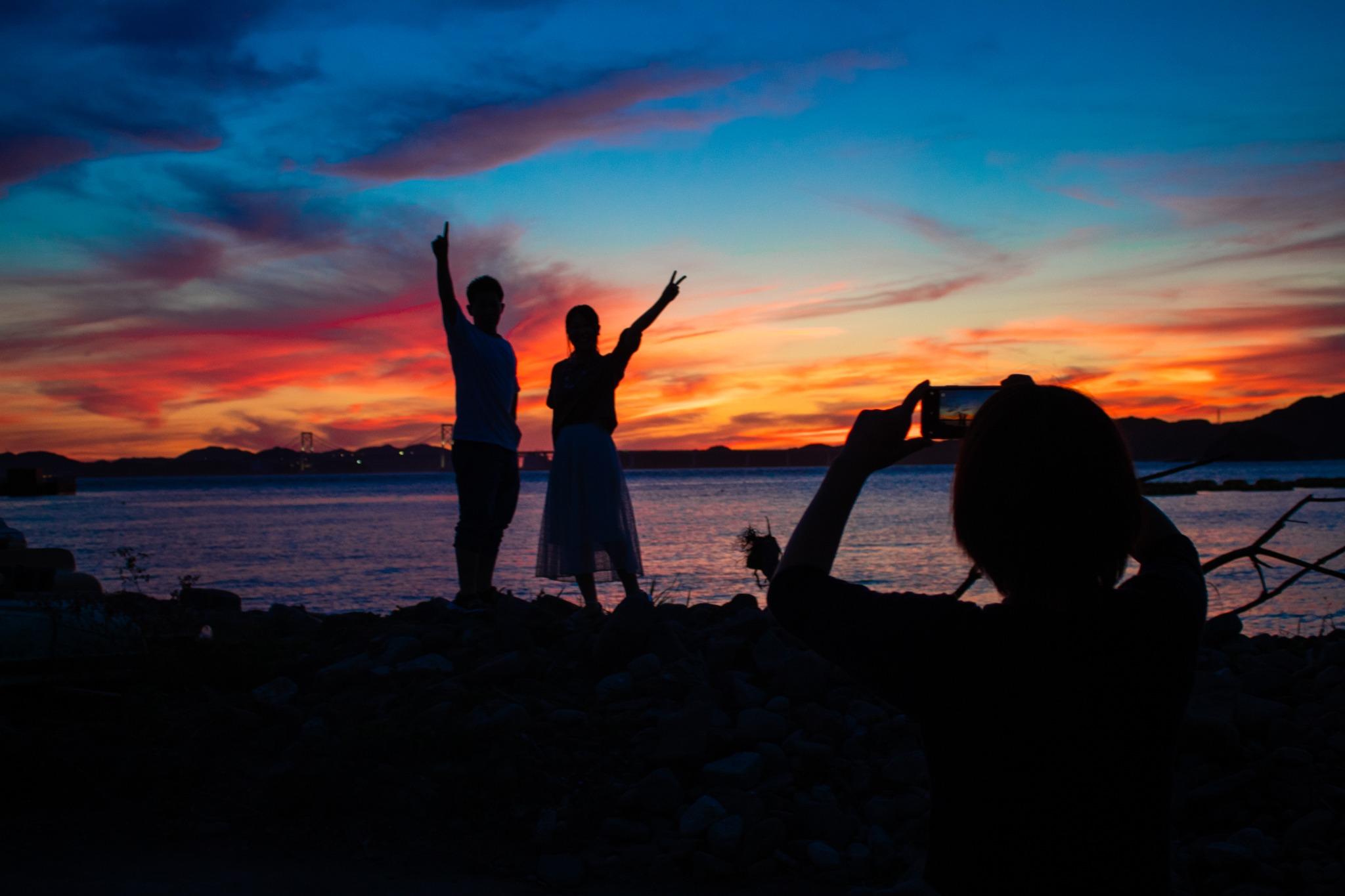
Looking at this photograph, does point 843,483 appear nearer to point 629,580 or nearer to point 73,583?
point 629,580

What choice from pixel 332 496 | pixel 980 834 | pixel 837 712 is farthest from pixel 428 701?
pixel 332 496

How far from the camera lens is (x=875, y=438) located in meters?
1.41

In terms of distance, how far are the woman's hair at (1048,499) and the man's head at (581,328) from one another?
4934 millimetres

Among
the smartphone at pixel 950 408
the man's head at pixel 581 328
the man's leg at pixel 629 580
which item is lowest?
the man's leg at pixel 629 580

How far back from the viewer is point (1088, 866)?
124cm

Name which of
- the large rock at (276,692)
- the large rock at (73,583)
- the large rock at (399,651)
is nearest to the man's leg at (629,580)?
the large rock at (399,651)

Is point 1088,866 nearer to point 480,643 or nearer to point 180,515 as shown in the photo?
point 480,643

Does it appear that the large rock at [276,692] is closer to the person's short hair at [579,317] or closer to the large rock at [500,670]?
the large rock at [500,670]

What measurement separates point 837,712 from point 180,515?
1455 inches

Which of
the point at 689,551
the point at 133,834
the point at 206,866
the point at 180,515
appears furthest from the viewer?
the point at 180,515

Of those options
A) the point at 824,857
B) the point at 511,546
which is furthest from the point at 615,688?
the point at 511,546

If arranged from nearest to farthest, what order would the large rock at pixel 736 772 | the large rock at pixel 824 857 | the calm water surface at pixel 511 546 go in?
the large rock at pixel 824 857, the large rock at pixel 736 772, the calm water surface at pixel 511 546

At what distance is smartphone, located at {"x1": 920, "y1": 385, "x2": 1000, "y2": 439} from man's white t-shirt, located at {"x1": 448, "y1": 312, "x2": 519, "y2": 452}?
4684 millimetres

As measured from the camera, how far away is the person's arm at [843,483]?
1354 millimetres
